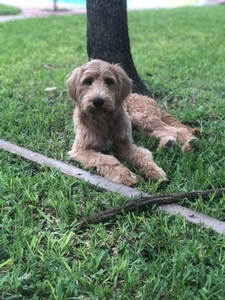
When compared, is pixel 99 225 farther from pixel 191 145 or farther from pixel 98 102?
pixel 191 145

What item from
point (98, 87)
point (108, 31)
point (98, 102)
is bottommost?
point (98, 102)

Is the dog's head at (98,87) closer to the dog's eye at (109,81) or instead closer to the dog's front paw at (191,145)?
the dog's eye at (109,81)

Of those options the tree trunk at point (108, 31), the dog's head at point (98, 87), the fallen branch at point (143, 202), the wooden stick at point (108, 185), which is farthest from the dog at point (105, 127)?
the tree trunk at point (108, 31)

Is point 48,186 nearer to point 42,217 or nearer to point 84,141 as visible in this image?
point 42,217

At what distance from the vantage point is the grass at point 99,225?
9.12 ft

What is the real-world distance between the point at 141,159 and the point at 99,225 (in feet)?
3.99

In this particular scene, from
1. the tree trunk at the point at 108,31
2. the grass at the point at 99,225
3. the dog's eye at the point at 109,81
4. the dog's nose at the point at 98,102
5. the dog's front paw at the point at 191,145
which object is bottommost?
the grass at the point at 99,225

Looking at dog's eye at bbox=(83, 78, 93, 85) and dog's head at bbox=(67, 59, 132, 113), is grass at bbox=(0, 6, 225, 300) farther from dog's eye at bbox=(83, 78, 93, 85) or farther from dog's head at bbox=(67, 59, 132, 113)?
dog's eye at bbox=(83, 78, 93, 85)

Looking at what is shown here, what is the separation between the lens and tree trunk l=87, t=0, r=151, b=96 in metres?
6.06

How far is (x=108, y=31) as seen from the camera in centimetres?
612

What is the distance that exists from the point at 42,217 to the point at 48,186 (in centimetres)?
47

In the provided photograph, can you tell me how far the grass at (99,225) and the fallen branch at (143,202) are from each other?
0.19 feet

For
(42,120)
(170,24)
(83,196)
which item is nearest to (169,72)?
(42,120)

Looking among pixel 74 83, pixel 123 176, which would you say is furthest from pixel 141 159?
pixel 74 83
